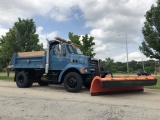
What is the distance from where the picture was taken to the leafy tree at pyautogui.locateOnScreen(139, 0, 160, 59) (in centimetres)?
2112

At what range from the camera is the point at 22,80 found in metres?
14.8

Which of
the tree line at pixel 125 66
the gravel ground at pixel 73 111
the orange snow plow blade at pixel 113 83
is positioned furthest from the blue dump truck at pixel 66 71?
the tree line at pixel 125 66

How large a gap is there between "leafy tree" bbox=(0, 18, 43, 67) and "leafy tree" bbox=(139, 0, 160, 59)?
10.5 m

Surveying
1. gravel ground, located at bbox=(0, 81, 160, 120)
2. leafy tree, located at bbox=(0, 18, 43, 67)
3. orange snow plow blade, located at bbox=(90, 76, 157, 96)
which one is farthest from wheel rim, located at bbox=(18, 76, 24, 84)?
leafy tree, located at bbox=(0, 18, 43, 67)

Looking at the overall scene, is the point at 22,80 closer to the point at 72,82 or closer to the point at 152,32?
the point at 72,82

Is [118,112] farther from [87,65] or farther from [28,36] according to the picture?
[28,36]

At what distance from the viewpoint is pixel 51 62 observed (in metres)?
13.6

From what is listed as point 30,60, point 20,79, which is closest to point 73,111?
point 30,60

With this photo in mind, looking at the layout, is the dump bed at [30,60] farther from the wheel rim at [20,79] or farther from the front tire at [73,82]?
the front tire at [73,82]

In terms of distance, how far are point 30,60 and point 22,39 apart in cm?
1204

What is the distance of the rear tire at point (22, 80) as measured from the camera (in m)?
14.5

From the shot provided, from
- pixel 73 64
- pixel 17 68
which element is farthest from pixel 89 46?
pixel 73 64

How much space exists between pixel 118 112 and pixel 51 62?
682 cm

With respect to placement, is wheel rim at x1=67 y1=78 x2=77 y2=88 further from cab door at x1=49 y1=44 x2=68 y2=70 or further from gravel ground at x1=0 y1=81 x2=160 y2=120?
gravel ground at x1=0 y1=81 x2=160 y2=120
